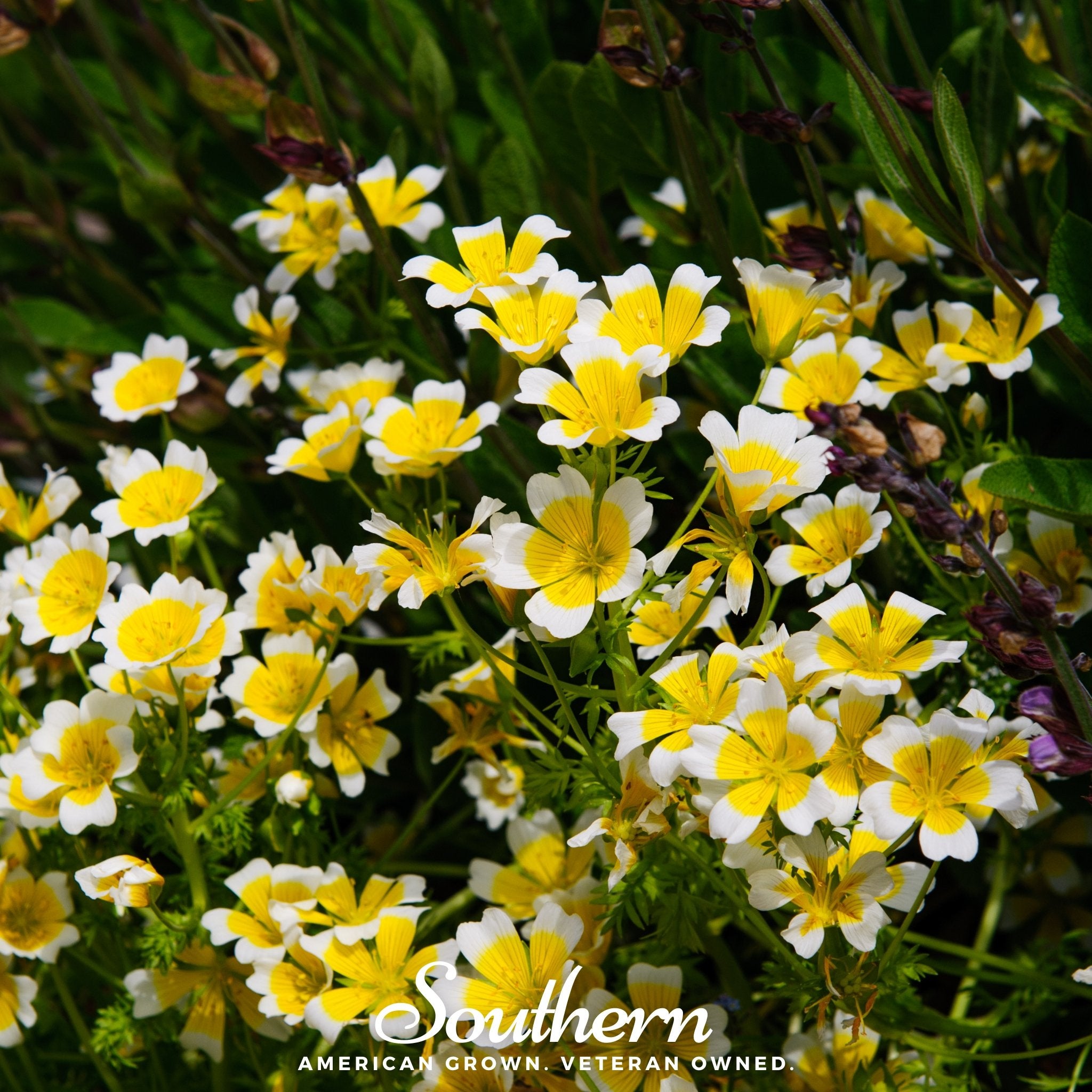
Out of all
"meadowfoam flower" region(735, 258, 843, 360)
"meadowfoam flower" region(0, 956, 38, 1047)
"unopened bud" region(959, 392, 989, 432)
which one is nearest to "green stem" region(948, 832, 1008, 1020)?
"unopened bud" region(959, 392, 989, 432)

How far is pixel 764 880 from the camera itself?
561mm

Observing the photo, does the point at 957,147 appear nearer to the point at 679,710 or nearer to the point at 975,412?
the point at 975,412

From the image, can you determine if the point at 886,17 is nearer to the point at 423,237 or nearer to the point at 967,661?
the point at 423,237

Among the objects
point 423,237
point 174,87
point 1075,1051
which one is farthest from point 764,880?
point 174,87

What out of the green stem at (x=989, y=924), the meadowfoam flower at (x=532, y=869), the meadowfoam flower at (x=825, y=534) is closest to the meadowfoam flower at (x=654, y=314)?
the meadowfoam flower at (x=825, y=534)

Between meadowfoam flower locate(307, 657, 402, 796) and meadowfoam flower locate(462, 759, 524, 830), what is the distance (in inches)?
2.5

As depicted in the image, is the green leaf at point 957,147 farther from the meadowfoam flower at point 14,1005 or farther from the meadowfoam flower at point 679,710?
the meadowfoam flower at point 14,1005

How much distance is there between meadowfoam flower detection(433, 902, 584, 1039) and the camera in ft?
2.00

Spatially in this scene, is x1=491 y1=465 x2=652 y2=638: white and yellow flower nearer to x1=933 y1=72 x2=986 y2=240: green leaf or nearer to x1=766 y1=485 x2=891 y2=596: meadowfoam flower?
x1=766 y1=485 x2=891 y2=596: meadowfoam flower

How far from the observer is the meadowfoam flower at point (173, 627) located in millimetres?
662

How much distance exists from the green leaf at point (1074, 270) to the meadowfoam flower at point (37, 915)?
0.78 metres

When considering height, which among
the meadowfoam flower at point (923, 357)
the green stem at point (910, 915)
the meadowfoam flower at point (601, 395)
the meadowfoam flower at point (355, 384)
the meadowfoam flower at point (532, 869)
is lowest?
the meadowfoam flower at point (532, 869)

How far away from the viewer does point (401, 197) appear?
34.0 inches

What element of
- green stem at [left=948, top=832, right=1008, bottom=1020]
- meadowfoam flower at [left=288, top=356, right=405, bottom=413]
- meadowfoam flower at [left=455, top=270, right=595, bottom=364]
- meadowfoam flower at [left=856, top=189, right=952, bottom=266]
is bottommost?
green stem at [left=948, top=832, right=1008, bottom=1020]
